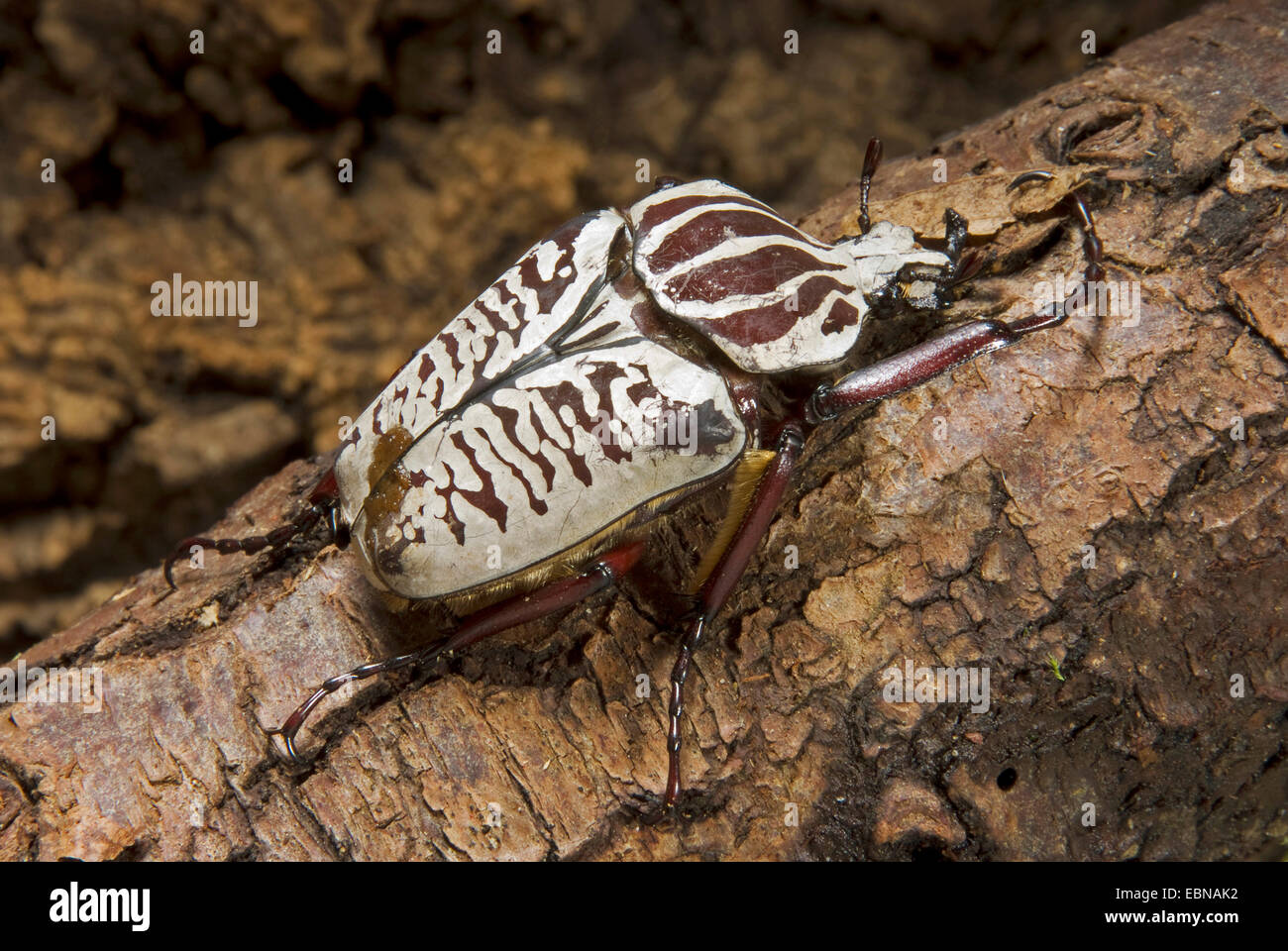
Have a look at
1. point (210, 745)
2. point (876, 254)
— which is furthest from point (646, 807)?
point (876, 254)

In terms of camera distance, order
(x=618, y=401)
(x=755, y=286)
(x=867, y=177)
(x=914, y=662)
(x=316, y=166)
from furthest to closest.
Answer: (x=316, y=166)
(x=867, y=177)
(x=755, y=286)
(x=618, y=401)
(x=914, y=662)

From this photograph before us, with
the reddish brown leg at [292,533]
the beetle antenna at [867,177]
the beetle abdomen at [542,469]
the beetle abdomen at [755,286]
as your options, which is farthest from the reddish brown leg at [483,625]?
the beetle antenna at [867,177]

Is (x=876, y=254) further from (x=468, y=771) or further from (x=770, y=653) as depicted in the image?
(x=468, y=771)

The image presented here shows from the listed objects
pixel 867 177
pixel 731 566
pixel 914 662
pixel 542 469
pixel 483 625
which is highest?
pixel 867 177

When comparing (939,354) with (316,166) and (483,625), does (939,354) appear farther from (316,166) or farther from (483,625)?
(316,166)

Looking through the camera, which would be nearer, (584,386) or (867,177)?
(584,386)

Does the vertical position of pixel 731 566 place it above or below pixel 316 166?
below

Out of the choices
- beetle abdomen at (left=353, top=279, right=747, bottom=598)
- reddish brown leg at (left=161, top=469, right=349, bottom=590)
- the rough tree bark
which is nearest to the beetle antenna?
the rough tree bark

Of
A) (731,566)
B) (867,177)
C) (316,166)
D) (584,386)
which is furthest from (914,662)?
(316,166)
